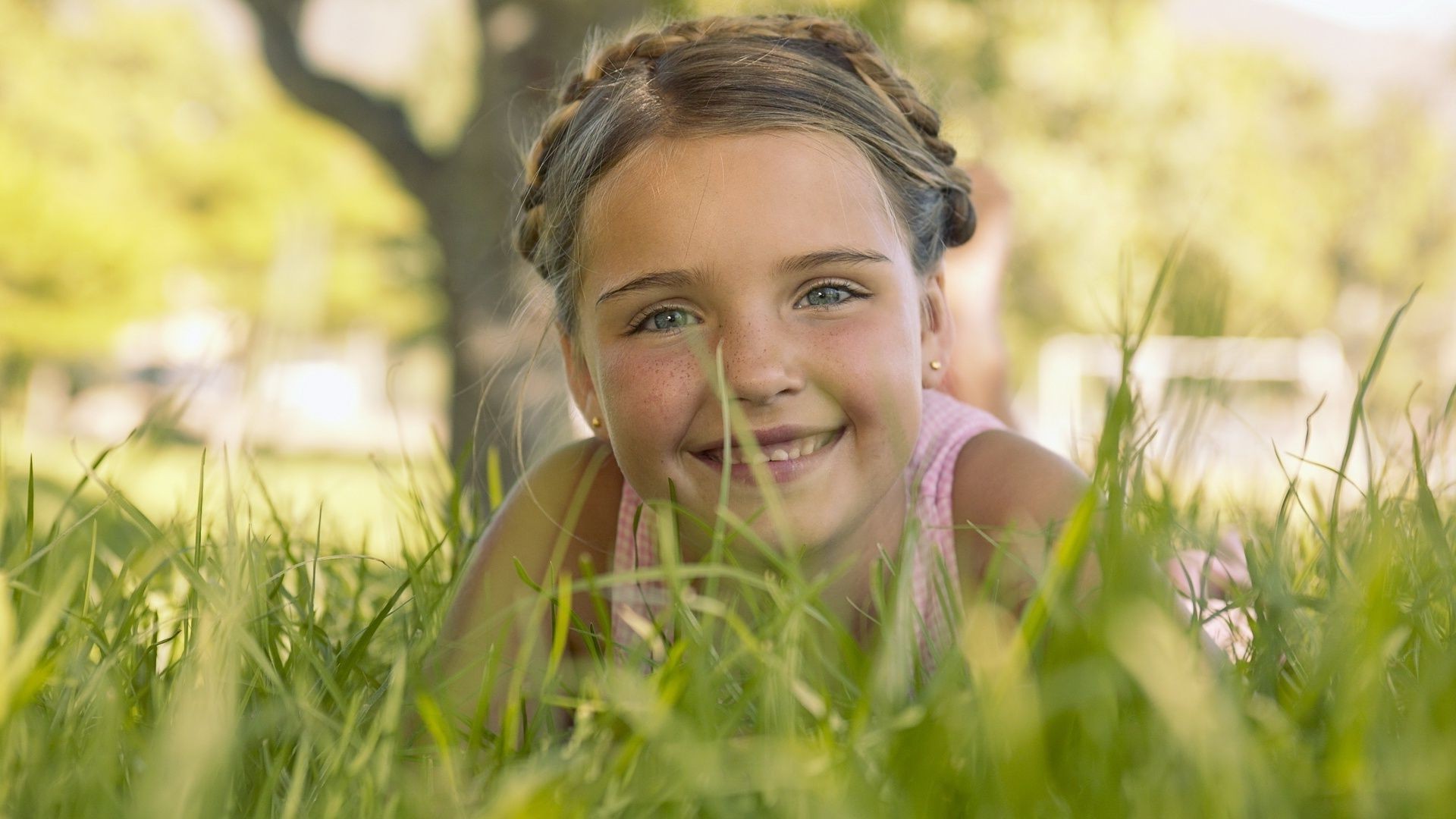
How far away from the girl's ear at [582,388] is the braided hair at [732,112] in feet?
0.15

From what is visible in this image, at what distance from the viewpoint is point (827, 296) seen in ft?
5.47

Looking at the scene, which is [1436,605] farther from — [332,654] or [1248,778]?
[332,654]

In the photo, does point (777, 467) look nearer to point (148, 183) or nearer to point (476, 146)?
point (476, 146)

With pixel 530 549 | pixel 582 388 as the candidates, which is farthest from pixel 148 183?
pixel 530 549

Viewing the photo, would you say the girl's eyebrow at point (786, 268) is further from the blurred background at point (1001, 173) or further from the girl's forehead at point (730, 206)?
the blurred background at point (1001, 173)

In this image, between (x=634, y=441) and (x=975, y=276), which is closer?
(x=634, y=441)

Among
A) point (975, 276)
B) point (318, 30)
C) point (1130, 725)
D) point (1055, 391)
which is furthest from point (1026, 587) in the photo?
point (1055, 391)

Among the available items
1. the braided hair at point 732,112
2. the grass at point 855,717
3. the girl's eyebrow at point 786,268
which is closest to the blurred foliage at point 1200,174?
the braided hair at point 732,112

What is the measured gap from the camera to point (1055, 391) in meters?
23.0

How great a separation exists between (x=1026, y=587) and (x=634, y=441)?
0.55 metres

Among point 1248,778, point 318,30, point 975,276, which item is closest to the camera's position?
point 1248,778

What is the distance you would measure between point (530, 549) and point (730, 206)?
0.54 metres

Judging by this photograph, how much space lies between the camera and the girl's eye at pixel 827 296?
1.64 meters

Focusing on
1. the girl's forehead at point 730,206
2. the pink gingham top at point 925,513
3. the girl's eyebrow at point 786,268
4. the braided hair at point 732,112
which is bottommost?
the pink gingham top at point 925,513
